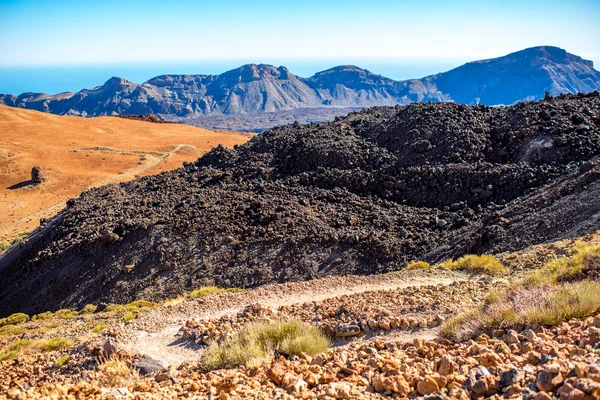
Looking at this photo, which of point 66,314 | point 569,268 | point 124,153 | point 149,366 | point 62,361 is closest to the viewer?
point 149,366

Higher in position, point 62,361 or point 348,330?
point 348,330

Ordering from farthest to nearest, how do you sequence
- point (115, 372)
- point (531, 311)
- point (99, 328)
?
point (99, 328), point (115, 372), point (531, 311)

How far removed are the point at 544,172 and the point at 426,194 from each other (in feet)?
13.0

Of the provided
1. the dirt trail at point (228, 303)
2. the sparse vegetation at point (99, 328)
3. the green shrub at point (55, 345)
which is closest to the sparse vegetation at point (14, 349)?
the green shrub at point (55, 345)

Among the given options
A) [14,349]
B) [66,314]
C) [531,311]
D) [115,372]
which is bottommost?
[66,314]

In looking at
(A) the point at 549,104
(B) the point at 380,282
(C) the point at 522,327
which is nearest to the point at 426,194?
(B) the point at 380,282

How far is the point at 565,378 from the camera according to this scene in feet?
11.8

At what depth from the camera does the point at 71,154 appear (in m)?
43.7

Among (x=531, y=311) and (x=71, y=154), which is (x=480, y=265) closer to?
(x=531, y=311)

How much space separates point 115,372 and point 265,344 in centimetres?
219

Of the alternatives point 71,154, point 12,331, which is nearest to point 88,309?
point 12,331

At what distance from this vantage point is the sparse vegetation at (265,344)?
626 cm

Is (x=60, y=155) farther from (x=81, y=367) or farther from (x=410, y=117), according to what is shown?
(x=81, y=367)

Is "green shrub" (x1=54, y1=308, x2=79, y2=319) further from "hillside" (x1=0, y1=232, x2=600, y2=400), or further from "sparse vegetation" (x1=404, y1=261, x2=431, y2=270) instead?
"sparse vegetation" (x1=404, y1=261, x2=431, y2=270)
